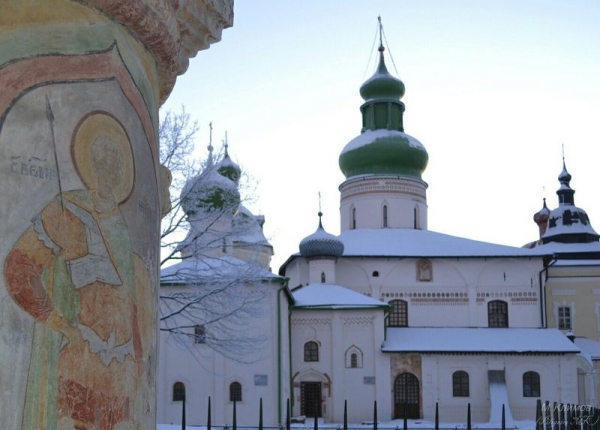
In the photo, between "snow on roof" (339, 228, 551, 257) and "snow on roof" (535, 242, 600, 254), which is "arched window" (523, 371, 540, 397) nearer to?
"snow on roof" (339, 228, 551, 257)

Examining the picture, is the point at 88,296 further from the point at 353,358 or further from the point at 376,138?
the point at 376,138

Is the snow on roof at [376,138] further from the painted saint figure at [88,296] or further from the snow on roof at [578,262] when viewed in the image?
the painted saint figure at [88,296]

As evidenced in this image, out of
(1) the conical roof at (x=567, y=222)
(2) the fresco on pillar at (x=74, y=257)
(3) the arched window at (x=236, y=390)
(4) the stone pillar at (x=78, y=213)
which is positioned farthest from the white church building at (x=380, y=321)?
(2) the fresco on pillar at (x=74, y=257)

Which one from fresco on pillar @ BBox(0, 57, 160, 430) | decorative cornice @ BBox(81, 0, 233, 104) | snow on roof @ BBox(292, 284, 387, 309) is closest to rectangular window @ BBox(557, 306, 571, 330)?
snow on roof @ BBox(292, 284, 387, 309)

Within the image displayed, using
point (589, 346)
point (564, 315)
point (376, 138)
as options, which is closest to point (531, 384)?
point (589, 346)

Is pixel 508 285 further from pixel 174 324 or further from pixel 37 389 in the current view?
pixel 37 389

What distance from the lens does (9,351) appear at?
3.32 metres

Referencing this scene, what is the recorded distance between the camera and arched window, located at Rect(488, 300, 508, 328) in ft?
109

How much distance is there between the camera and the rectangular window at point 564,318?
36812 mm

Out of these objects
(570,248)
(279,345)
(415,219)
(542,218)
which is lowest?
(279,345)

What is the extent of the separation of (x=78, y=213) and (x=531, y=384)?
27825 millimetres

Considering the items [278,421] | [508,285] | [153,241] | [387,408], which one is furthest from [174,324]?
[153,241]

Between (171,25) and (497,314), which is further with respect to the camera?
(497,314)

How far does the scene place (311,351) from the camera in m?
29.8
